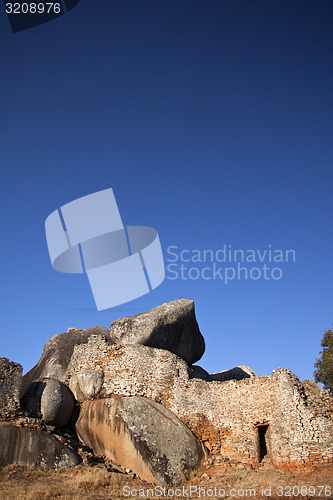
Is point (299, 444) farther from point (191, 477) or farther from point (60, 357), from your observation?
point (60, 357)

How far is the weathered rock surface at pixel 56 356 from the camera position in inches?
962

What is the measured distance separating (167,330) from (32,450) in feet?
33.4

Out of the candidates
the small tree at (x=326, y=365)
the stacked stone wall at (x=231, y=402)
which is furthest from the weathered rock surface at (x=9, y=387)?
the small tree at (x=326, y=365)

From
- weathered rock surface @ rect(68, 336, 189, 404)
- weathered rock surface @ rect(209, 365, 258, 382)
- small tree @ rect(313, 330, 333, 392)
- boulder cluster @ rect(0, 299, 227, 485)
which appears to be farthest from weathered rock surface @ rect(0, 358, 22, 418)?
small tree @ rect(313, 330, 333, 392)

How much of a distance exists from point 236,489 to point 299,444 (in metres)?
3.43

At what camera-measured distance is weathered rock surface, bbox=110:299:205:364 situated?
2362 centimetres

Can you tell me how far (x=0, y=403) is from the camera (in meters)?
18.0

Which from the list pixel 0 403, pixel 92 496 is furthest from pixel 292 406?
pixel 0 403

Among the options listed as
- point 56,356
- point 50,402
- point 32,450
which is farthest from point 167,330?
point 32,450

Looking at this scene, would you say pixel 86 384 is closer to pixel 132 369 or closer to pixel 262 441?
pixel 132 369

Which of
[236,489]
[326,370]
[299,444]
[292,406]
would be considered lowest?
[236,489]

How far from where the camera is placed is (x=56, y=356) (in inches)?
996

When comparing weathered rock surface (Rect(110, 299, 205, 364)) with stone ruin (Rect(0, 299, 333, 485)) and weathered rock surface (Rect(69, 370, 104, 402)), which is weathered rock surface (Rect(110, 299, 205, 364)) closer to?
stone ruin (Rect(0, 299, 333, 485))

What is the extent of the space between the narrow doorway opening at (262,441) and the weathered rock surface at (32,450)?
27.9 ft
